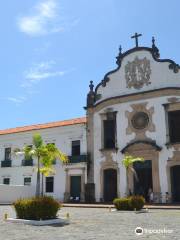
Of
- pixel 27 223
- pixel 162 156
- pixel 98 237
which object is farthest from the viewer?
pixel 162 156

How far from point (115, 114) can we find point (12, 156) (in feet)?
40.0

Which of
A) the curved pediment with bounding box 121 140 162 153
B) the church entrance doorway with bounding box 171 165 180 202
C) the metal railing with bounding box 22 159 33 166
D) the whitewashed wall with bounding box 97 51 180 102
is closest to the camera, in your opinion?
the church entrance doorway with bounding box 171 165 180 202

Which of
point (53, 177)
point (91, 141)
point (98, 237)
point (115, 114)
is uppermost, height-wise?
point (115, 114)

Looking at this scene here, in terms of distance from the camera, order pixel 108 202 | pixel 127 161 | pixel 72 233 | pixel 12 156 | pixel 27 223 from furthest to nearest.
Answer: pixel 12 156 → pixel 108 202 → pixel 127 161 → pixel 27 223 → pixel 72 233

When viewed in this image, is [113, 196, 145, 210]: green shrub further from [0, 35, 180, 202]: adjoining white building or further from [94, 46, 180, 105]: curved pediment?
[94, 46, 180, 105]: curved pediment

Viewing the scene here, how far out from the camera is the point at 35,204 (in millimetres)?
14516

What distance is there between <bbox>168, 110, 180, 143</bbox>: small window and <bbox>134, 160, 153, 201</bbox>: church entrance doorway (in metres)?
2.59

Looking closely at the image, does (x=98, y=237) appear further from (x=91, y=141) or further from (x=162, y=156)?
(x=91, y=141)

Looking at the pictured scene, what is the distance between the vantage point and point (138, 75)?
31141 mm

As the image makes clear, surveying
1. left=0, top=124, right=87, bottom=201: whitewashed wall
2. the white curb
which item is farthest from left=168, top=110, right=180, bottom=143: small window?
the white curb

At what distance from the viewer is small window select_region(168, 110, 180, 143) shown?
28.7 metres

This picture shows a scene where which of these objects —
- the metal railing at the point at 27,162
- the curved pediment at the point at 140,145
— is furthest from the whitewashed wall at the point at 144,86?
the metal railing at the point at 27,162

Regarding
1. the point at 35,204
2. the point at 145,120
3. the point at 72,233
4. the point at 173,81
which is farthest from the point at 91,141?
the point at 72,233

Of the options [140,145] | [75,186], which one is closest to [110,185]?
[75,186]
